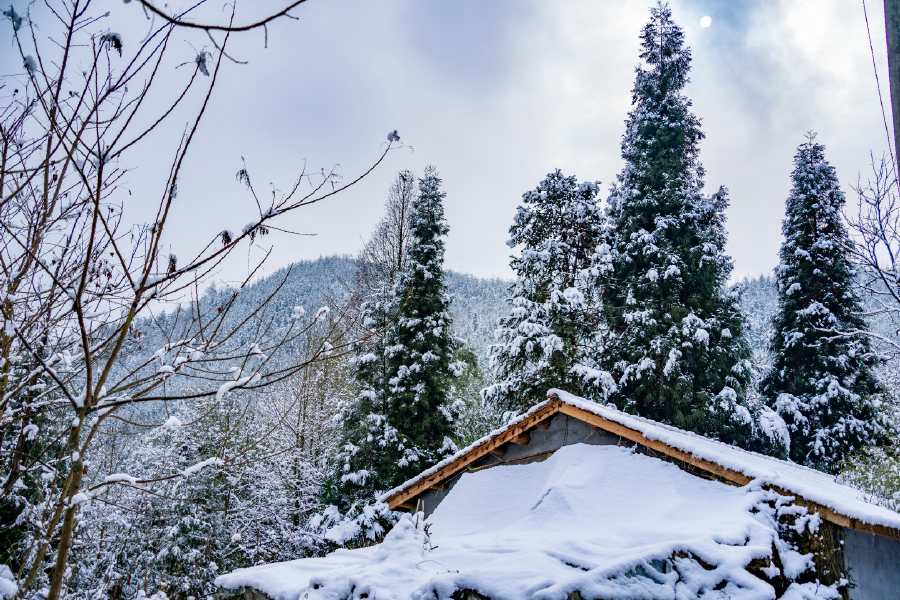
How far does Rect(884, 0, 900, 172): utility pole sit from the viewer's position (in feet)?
9.78

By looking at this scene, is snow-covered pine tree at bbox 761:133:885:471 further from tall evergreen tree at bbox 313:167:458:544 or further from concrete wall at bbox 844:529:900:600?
tall evergreen tree at bbox 313:167:458:544

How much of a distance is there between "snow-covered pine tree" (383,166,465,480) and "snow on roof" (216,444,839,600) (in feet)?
23.5

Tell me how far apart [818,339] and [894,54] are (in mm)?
16771

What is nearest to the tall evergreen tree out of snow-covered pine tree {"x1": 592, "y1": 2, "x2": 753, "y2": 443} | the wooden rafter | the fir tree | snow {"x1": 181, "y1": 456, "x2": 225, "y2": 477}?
the fir tree

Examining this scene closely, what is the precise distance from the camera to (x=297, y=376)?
24.0 metres

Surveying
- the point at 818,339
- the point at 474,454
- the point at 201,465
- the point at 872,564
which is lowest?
the point at 872,564

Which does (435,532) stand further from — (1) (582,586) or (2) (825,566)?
(2) (825,566)

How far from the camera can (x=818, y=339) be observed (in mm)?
16516

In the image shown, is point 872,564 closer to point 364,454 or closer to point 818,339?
point 818,339

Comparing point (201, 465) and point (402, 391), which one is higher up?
point (402, 391)

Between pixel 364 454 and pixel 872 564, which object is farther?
pixel 364 454

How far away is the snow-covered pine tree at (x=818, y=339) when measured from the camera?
707 inches

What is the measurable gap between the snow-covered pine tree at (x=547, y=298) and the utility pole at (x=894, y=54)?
13.5 metres

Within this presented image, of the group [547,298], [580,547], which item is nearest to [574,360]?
[547,298]
